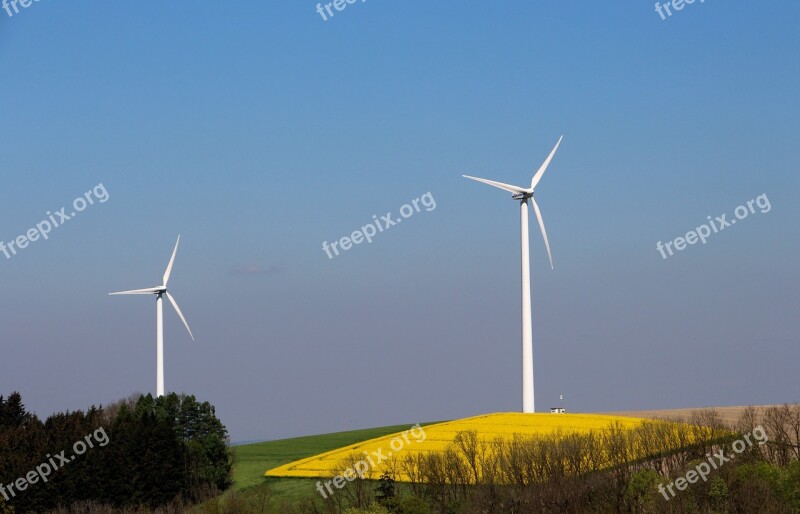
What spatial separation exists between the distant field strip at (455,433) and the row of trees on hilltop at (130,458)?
10.1 m

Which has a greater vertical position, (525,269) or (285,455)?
(525,269)

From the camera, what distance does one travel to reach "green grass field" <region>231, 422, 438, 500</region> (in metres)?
114

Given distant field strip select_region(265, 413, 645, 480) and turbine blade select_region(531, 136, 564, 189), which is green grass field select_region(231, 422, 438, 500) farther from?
turbine blade select_region(531, 136, 564, 189)

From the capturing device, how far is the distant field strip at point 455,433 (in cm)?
11306

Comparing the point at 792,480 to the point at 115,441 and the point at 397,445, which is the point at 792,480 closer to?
the point at 397,445

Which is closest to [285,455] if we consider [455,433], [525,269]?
[455,433]

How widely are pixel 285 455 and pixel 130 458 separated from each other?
818 inches

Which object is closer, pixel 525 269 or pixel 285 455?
pixel 525 269

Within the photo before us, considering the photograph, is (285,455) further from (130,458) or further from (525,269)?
(525,269)

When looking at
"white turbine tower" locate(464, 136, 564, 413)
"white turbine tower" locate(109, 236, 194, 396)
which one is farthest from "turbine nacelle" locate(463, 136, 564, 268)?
"white turbine tower" locate(109, 236, 194, 396)

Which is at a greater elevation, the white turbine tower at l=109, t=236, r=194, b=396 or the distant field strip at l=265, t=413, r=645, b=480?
the white turbine tower at l=109, t=236, r=194, b=396

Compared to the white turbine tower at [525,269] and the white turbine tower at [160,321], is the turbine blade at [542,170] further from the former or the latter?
the white turbine tower at [160,321]

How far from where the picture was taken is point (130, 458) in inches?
4906

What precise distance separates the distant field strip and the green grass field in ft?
6.80
